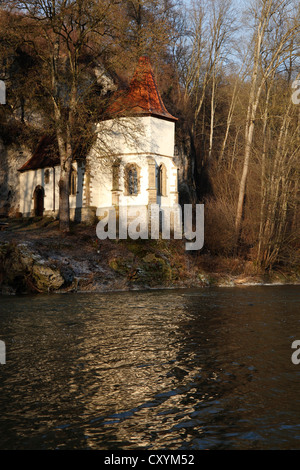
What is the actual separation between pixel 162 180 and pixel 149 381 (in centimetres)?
2851

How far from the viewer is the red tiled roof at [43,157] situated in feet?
130

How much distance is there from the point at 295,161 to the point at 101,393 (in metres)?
27.0

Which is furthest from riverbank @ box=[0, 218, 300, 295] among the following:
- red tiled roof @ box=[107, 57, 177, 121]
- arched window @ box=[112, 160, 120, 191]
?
red tiled roof @ box=[107, 57, 177, 121]

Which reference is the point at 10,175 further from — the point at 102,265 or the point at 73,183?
the point at 102,265

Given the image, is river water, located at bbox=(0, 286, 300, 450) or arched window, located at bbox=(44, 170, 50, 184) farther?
arched window, located at bbox=(44, 170, 50, 184)

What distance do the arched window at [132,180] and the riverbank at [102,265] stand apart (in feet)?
13.0

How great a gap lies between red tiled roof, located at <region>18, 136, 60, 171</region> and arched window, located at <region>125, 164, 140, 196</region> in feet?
21.3

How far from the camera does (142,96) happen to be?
119 ft

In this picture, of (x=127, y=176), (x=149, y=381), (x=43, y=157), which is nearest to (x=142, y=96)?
(x=127, y=176)

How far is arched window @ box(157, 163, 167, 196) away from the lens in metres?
36.4

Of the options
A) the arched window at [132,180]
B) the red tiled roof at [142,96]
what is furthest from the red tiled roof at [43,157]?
the red tiled roof at [142,96]

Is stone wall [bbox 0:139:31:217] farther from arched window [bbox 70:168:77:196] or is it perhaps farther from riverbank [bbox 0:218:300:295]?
riverbank [bbox 0:218:300:295]

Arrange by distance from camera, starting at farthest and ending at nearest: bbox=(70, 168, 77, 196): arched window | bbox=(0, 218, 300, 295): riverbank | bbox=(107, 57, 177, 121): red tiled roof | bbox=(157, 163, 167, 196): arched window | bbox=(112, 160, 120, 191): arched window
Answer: bbox=(70, 168, 77, 196): arched window < bbox=(157, 163, 167, 196): arched window < bbox=(112, 160, 120, 191): arched window < bbox=(107, 57, 177, 121): red tiled roof < bbox=(0, 218, 300, 295): riverbank

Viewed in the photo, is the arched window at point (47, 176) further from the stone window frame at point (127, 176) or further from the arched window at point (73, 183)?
the stone window frame at point (127, 176)
